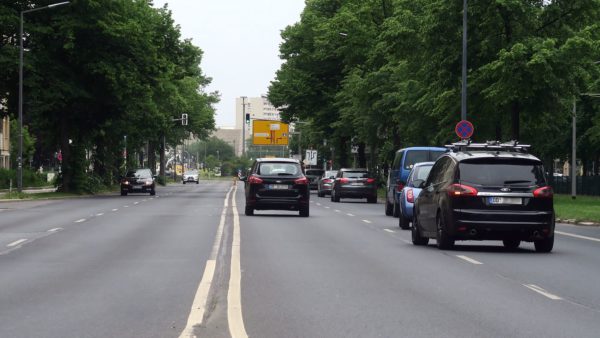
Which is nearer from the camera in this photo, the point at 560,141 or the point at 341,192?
the point at 341,192

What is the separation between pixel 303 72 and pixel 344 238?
1947 inches

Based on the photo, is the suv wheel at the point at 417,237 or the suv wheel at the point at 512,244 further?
the suv wheel at the point at 417,237

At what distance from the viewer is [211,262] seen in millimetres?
15672

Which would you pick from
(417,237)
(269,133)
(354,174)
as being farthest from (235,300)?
(269,133)

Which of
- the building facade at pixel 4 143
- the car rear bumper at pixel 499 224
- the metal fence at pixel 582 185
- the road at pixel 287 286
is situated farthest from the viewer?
the building facade at pixel 4 143

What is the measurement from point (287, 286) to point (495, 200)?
6.21 m

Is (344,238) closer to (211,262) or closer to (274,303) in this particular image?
(211,262)

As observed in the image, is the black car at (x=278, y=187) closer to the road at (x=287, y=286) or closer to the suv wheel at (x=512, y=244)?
the road at (x=287, y=286)

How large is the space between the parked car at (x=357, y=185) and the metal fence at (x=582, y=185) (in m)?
22.3

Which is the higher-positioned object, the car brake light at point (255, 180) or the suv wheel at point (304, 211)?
the car brake light at point (255, 180)

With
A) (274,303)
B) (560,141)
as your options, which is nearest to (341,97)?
(560,141)

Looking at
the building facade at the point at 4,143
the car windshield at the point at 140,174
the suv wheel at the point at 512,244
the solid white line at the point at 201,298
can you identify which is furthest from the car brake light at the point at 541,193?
the building facade at the point at 4,143

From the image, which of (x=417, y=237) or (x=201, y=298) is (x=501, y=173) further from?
(x=201, y=298)

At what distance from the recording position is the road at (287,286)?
30.6 ft
